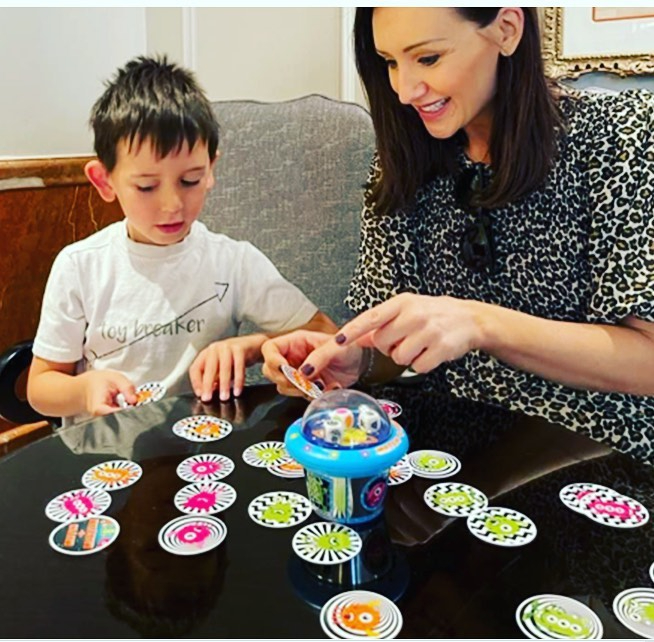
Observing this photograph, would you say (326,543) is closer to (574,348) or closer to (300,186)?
(574,348)

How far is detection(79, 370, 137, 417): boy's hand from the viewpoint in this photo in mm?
995

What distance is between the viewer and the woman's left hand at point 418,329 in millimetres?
873

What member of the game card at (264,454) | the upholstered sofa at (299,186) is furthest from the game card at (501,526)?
the upholstered sofa at (299,186)

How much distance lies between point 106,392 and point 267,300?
1.24 ft

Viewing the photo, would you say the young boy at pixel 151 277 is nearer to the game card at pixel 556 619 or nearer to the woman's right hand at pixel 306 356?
the woman's right hand at pixel 306 356

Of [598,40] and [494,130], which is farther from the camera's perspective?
[598,40]

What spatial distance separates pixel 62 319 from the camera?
3.89 ft

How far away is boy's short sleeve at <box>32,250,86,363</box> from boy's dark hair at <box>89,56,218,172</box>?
0.20 m

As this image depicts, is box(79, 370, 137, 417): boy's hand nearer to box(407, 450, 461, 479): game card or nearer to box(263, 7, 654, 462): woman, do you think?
box(263, 7, 654, 462): woman

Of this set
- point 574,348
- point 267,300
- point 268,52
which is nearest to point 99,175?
point 267,300

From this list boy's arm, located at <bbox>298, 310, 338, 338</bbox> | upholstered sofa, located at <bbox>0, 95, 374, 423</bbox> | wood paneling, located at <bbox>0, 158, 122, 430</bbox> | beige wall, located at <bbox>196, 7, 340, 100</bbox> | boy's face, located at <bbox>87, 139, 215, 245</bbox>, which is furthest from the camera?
beige wall, located at <bbox>196, 7, 340, 100</bbox>

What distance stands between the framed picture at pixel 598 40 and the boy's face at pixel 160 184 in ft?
3.32

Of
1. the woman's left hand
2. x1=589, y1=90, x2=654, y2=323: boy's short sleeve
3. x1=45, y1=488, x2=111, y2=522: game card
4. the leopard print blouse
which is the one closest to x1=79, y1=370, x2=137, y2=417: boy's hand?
x1=45, y1=488, x2=111, y2=522: game card

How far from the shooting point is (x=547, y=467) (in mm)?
779
